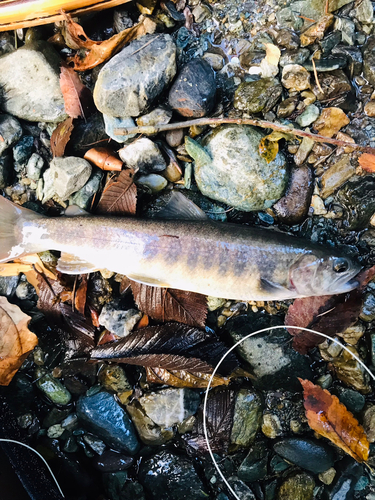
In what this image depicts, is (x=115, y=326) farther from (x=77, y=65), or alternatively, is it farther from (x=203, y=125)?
(x=77, y=65)

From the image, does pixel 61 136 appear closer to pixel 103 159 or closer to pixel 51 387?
pixel 103 159

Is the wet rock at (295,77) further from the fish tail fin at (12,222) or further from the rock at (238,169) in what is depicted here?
the fish tail fin at (12,222)

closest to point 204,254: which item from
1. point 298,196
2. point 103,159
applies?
point 298,196

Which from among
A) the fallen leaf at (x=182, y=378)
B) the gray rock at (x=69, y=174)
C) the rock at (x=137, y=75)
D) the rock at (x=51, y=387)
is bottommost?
the rock at (x=51, y=387)

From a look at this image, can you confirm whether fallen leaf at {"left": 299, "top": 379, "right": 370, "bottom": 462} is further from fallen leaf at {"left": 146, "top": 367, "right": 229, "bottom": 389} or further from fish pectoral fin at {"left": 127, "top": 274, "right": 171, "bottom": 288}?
fish pectoral fin at {"left": 127, "top": 274, "right": 171, "bottom": 288}

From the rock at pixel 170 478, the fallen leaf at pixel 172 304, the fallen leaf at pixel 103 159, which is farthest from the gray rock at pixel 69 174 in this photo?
the rock at pixel 170 478

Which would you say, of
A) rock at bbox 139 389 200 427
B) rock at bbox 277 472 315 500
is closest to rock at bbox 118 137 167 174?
rock at bbox 139 389 200 427
